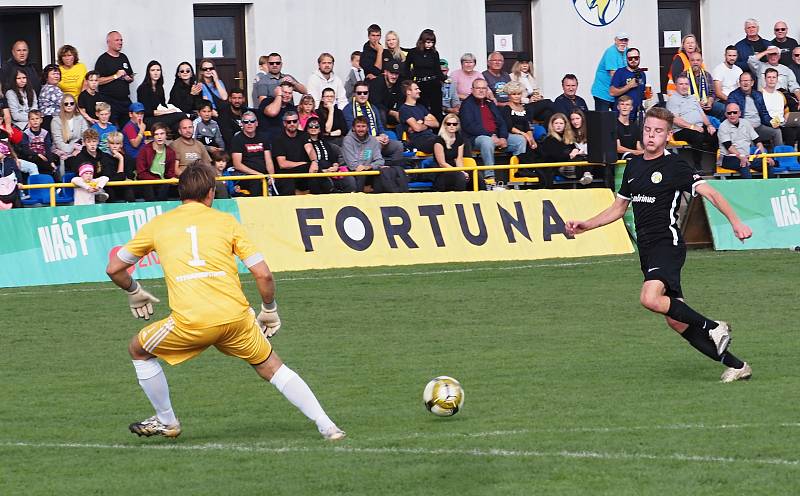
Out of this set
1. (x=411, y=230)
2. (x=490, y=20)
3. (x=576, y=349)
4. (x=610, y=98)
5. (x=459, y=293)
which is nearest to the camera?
(x=576, y=349)

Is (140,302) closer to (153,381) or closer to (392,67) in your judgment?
(153,381)

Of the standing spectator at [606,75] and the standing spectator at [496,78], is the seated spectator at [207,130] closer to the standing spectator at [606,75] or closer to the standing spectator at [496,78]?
the standing spectator at [496,78]

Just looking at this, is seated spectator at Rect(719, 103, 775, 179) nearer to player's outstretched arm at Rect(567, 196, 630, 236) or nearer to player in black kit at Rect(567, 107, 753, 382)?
player's outstretched arm at Rect(567, 196, 630, 236)

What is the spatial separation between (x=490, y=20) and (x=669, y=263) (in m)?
18.4

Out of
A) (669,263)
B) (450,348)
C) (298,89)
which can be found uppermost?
(298,89)

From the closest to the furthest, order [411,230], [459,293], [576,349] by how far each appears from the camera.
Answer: [576,349], [459,293], [411,230]

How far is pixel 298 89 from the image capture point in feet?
80.4

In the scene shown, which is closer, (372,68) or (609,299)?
(609,299)

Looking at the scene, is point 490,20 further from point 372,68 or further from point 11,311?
point 11,311

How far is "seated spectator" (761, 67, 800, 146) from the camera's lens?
26.2 metres

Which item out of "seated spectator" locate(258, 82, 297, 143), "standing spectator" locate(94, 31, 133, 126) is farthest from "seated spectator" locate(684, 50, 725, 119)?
"standing spectator" locate(94, 31, 133, 126)

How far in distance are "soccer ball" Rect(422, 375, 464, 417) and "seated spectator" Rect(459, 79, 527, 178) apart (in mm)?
14019

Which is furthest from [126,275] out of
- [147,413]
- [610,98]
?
[610,98]

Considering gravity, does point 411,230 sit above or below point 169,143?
below
